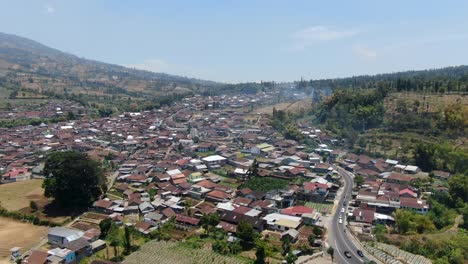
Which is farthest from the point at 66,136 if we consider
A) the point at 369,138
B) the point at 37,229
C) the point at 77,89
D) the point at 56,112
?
the point at 77,89

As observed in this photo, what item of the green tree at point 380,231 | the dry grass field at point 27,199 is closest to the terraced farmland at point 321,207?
the green tree at point 380,231

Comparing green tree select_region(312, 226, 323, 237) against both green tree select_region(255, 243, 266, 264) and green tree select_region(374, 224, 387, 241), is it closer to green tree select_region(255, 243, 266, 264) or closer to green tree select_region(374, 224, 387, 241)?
green tree select_region(374, 224, 387, 241)

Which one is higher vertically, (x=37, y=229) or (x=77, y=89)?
(x=77, y=89)

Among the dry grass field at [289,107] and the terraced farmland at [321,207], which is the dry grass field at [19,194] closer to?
the terraced farmland at [321,207]

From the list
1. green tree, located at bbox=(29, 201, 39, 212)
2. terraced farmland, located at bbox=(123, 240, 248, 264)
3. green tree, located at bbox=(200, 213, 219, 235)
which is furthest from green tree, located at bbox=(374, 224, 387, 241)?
green tree, located at bbox=(29, 201, 39, 212)

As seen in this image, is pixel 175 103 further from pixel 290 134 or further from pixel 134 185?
pixel 134 185

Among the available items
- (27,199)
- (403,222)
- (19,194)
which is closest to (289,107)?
(403,222)
